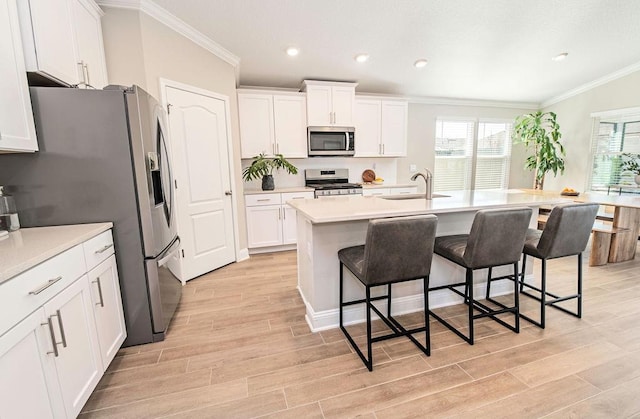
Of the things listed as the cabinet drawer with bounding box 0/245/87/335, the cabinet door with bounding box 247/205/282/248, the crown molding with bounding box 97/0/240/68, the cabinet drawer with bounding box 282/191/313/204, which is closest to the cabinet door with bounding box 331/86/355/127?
the cabinet drawer with bounding box 282/191/313/204

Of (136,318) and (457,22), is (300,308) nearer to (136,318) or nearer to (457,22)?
(136,318)

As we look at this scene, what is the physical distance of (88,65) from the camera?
7.07ft

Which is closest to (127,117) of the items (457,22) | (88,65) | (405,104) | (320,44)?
(88,65)

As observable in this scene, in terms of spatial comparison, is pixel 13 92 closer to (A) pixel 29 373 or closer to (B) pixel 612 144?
(A) pixel 29 373

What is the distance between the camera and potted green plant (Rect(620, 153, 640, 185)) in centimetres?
448

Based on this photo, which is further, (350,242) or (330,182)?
(330,182)

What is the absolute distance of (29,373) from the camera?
105 centimetres

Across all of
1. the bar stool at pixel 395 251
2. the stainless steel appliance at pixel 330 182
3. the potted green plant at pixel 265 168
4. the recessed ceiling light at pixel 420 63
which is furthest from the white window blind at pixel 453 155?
the bar stool at pixel 395 251

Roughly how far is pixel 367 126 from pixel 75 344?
13.9 ft

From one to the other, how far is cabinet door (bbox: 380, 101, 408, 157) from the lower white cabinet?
13.1 feet

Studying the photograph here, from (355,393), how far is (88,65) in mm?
2935

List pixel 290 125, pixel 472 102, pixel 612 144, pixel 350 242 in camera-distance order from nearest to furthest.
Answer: pixel 350 242
pixel 290 125
pixel 612 144
pixel 472 102

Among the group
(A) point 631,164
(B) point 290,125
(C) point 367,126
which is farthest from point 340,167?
(A) point 631,164

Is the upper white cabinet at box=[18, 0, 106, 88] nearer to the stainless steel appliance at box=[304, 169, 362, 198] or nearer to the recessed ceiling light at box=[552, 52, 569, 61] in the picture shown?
the stainless steel appliance at box=[304, 169, 362, 198]
